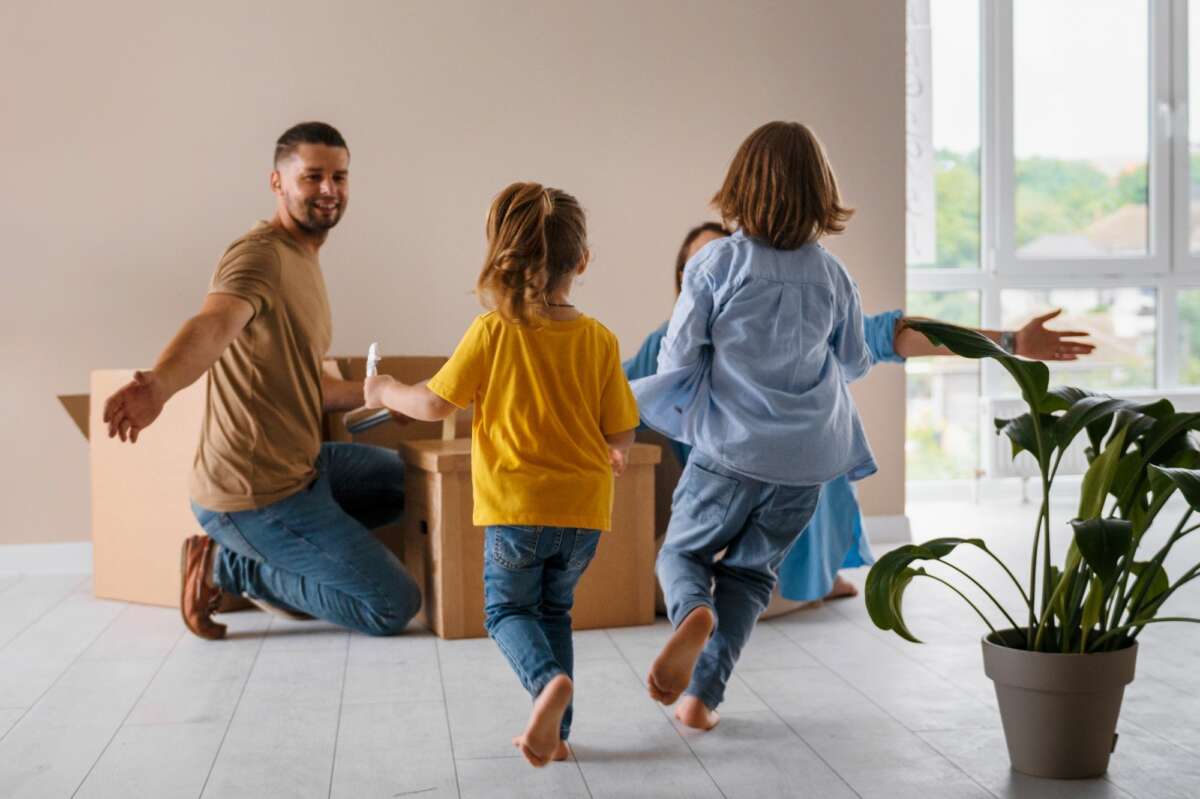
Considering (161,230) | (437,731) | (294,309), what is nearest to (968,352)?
(437,731)

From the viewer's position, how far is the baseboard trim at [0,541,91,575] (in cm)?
401

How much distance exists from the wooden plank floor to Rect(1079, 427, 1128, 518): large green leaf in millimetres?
412

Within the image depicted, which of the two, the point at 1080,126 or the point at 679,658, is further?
the point at 1080,126

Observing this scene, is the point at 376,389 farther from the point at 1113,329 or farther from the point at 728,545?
the point at 1113,329

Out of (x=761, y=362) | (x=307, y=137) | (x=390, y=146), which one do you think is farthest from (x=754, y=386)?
(x=390, y=146)

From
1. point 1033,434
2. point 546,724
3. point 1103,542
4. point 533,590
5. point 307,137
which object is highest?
point 307,137

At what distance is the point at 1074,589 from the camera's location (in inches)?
78.8

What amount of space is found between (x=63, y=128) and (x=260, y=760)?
250 centimetres

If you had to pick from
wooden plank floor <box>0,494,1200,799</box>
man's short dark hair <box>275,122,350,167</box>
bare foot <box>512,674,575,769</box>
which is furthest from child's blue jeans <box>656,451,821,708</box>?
man's short dark hair <box>275,122,350,167</box>

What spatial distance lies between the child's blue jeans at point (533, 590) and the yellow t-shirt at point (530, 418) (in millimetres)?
36

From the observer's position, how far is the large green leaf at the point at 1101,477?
193cm

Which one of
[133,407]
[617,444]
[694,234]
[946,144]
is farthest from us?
[946,144]

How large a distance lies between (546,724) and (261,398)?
1364 millimetres

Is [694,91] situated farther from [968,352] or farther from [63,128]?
[968,352]
